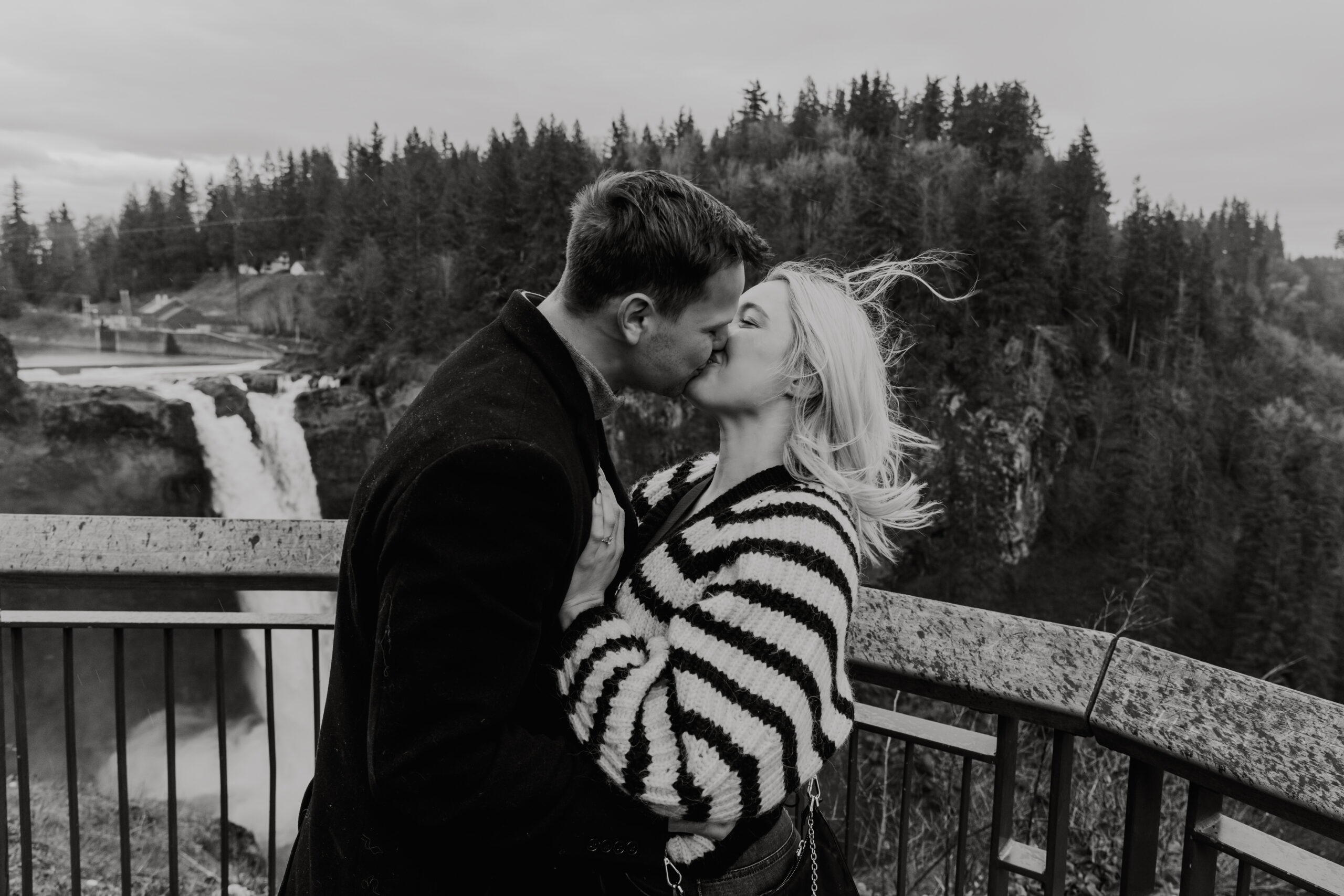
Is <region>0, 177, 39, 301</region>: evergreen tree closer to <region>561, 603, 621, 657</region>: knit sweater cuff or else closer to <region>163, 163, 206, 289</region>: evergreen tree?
<region>163, 163, 206, 289</region>: evergreen tree

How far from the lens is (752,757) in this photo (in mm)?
1562

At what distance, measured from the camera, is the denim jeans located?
176 cm

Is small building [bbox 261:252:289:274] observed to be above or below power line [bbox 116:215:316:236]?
below

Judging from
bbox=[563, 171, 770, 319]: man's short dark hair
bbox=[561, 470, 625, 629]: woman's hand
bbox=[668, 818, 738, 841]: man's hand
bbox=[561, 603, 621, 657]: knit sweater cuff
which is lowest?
bbox=[668, 818, 738, 841]: man's hand

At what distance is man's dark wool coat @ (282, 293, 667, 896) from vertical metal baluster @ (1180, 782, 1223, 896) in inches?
38.8

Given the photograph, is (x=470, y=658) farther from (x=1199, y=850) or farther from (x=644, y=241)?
(x=1199, y=850)

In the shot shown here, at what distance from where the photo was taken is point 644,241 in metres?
1.71

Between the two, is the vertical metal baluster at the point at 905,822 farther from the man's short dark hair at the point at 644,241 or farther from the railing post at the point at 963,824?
the man's short dark hair at the point at 644,241

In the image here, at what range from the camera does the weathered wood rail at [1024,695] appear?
1549mm

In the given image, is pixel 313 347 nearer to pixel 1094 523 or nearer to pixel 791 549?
pixel 1094 523

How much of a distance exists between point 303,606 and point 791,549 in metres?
16.3

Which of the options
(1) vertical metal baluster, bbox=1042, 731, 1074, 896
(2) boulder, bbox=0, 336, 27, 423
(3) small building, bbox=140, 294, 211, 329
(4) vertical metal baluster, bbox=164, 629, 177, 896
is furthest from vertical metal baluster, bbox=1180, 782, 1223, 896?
(3) small building, bbox=140, 294, 211, 329

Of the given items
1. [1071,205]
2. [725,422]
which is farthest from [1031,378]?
[725,422]

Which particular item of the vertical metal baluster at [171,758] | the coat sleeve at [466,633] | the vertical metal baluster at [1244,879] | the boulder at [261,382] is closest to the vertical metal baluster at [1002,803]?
the vertical metal baluster at [1244,879]
